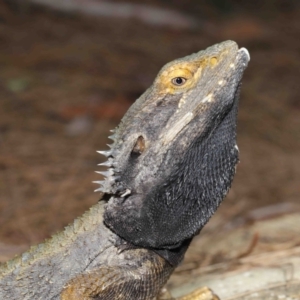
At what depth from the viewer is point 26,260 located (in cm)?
321

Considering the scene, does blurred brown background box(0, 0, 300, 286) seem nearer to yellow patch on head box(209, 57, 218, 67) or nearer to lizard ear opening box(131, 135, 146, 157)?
lizard ear opening box(131, 135, 146, 157)

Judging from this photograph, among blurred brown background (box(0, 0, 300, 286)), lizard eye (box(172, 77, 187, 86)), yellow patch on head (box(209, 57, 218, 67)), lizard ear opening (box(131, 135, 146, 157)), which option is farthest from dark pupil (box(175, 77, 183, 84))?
blurred brown background (box(0, 0, 300, 286))

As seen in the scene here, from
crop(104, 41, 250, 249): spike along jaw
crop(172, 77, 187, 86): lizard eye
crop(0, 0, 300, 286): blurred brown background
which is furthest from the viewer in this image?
crop(0, 0, 300, 286): blurred brown background

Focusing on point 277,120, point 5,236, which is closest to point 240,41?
point 277,120

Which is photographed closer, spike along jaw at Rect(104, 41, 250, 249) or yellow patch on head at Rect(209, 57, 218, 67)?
spike along jaw at Rect(104, 41, 250, 249)

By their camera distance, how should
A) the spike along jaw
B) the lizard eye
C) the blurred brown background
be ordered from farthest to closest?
the blurred brown background < the lizard eye < the spike along jaw

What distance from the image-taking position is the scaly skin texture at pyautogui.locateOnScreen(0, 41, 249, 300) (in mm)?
2986

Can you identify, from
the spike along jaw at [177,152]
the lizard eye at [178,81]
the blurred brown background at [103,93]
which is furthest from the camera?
the blurred brown background at [103,93]

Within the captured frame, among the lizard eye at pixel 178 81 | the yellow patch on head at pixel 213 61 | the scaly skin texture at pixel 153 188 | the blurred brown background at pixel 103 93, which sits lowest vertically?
the scaly skin texture at pixel 153 188

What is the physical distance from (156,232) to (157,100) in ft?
2.42

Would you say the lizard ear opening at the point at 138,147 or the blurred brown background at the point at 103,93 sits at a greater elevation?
the blurred brown background at the point at 103,93

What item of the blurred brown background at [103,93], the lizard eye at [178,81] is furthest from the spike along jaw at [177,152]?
the blurred brown background at [103,93]

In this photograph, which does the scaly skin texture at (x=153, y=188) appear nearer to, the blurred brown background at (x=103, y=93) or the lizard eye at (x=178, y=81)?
the lizard eye at (x=178, y=81)

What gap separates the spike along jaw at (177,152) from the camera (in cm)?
299
